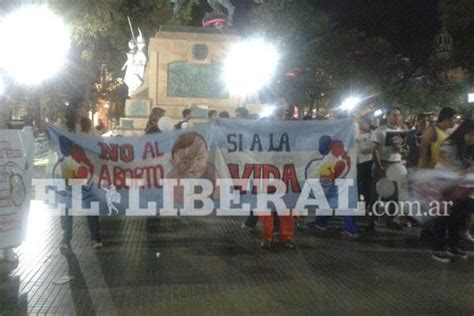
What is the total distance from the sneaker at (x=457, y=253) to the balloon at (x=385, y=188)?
2006 millimetres

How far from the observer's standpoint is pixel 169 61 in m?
16.6

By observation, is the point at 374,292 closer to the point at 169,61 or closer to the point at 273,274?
the point at 273,274

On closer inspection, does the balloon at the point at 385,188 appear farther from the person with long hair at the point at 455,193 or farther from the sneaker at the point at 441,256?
the sneaker at the point at 441,256

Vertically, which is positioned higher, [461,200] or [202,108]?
[202,108]

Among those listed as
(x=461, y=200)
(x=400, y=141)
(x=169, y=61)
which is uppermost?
(x=169, y=61)

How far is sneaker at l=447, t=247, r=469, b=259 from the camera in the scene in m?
7.53

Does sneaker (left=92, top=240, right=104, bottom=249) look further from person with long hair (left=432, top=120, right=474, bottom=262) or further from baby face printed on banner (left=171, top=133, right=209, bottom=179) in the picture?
person with long hair (left=432, top=120, right=474, bottom=262)

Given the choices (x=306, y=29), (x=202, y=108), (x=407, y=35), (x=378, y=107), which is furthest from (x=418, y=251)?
(x=407, y=35)

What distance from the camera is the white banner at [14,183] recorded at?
6613 mm

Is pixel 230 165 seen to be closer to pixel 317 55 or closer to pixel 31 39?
pixel 31 39

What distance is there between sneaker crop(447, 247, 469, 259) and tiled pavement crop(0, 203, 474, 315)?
0.15 meters

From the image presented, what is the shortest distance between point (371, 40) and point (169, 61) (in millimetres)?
17270

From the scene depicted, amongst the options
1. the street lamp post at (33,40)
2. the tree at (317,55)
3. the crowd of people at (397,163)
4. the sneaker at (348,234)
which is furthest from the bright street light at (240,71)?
the tree at (317,55)

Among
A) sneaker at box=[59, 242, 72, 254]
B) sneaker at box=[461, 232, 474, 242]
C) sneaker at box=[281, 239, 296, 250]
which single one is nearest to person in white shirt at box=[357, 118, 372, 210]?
sneaker at box=[461, 232, 474, 242]
